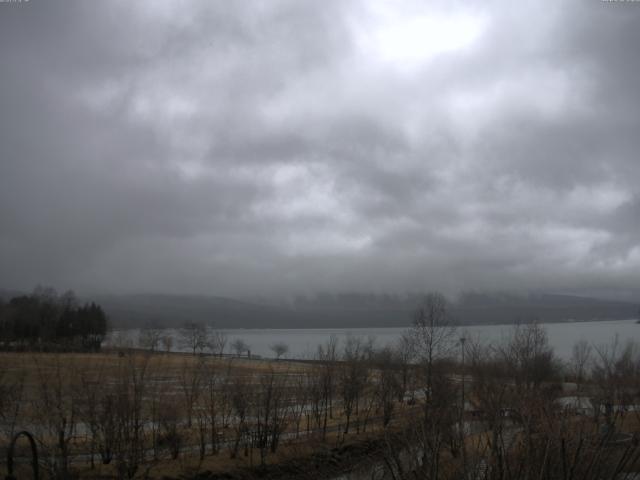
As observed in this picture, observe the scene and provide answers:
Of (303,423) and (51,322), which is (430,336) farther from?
(51,322)

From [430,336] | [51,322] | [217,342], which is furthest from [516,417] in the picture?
[217,342]

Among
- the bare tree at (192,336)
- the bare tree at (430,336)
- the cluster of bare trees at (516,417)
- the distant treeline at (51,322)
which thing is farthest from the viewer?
the bare tree at (192,336)

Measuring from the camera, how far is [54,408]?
3044 cm

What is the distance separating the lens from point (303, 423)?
2000 inches

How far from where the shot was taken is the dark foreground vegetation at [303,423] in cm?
1736

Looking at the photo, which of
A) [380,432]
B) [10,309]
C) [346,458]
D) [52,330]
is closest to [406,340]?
[380,432]

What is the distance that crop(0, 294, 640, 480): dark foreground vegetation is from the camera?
1736 cm

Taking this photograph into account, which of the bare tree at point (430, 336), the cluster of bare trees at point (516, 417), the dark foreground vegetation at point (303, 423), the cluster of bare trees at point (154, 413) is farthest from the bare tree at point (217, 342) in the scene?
the dark foreground vegetation at point (303, 423)

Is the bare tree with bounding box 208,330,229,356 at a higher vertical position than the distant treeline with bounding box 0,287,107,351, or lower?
lower

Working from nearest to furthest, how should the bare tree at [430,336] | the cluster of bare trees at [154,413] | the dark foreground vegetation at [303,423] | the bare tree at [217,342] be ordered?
the dark foreground vegetation at [303,423] < the cluster of bare trees at [154,413] < the bare tree at [430,336] < the bare tree at [217,342]

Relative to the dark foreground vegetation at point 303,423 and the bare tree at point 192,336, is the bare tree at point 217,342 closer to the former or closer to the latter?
the bare tree at point 192,336

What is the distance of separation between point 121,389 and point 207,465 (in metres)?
6.87

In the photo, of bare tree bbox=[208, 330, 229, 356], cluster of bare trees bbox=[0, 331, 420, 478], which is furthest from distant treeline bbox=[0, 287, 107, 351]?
cluster of bare trees bbox=[0, 331, 420, 478]

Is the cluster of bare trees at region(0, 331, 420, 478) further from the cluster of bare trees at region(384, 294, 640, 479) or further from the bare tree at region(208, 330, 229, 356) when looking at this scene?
the bare tree at region(208, 330, 229, 356)
